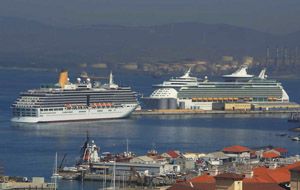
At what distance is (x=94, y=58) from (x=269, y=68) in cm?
3132

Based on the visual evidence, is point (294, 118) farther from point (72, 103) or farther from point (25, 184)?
point (25, 184)

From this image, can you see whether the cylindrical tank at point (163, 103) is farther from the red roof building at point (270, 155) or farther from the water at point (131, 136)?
the red roof building at point (270, 155)

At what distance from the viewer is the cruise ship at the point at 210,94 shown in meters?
53.3

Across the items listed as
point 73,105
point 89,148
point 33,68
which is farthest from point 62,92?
point 33,68

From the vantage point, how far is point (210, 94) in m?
55.2

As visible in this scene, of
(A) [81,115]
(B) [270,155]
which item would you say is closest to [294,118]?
(A) [81,115]

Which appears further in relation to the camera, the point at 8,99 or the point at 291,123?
the point at 8,99

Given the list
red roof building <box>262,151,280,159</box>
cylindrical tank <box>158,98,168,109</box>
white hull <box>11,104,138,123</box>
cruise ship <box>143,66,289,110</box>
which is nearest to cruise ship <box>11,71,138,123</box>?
white hull <box>11,104,138,123</box>

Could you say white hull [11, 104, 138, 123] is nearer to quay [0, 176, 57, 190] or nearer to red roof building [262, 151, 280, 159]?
red roof building [262, 151, 280, 159]

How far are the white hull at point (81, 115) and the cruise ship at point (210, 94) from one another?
4734 mm

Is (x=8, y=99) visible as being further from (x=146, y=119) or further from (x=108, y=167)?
(x=108, y=167)

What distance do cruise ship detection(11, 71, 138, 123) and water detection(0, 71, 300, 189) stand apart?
0.65 metres

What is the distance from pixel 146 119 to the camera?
47.6m

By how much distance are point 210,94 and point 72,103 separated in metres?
9.92
